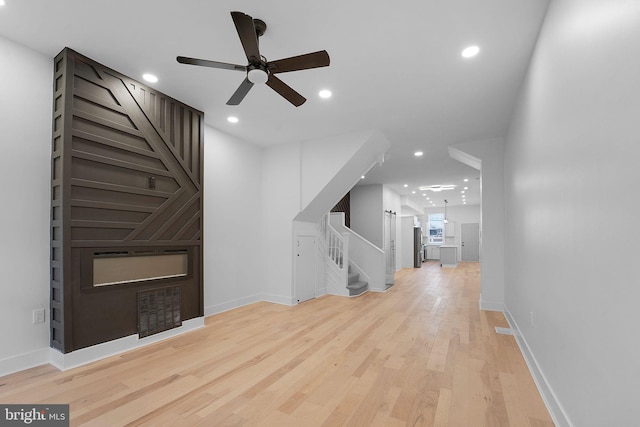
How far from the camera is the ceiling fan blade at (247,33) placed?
205cm

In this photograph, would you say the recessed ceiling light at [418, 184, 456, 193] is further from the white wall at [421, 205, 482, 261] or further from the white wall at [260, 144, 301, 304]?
the white wall at [421, 205, 482, 261]

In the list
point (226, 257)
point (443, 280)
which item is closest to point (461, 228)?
point (443, 280)

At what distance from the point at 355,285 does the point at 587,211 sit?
5455 mm

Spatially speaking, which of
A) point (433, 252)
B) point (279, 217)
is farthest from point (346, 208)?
point (433, 252)

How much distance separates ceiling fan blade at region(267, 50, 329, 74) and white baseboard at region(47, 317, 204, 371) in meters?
3.25

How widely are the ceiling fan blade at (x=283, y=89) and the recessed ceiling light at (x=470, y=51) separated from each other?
1.68 m

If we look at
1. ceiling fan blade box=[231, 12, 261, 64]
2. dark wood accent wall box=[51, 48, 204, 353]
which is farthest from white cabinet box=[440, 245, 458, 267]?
ceiling fan blade box=[231, 12, 261, 64]

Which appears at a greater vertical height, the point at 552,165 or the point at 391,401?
the point at 552,165

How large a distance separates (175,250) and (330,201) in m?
3.08

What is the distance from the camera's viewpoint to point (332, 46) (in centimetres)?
286

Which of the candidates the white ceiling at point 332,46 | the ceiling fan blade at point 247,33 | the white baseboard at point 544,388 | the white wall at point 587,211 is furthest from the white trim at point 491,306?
the ceiling fan blade at point 247,33

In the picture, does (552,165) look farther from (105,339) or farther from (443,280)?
Answer: (443,280)

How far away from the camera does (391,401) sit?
2.32 metres

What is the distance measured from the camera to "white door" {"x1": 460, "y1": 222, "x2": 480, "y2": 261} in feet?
49.3
